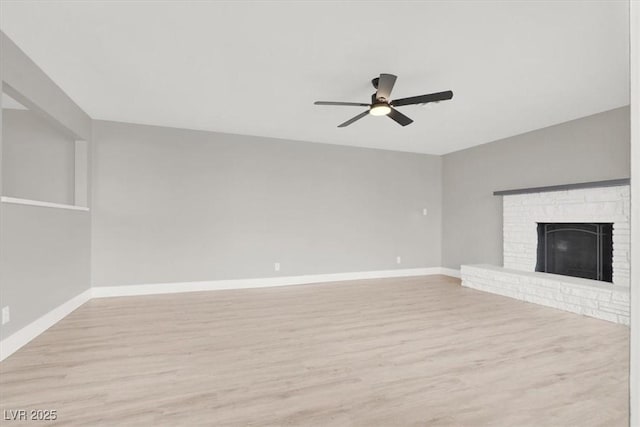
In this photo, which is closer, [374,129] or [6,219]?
[6,219]

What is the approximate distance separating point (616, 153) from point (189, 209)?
5610 millimetres

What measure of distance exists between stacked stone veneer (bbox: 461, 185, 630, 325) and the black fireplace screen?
14 centimetres

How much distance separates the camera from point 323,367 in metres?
2.43

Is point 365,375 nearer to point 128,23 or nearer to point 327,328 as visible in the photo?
point 327,328

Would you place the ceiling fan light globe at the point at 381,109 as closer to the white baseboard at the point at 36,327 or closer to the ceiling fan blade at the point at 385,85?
the ceiling fan blade at the point at 385,85

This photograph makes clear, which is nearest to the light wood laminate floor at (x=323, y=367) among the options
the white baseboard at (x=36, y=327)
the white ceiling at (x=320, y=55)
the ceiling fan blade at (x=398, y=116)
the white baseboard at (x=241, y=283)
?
the white baseboard at (x=36, y=327)

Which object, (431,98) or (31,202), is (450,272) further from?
(31,202)

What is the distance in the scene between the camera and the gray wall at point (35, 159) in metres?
4.04

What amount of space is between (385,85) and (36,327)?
3837mm

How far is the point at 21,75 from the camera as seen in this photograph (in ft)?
9.11

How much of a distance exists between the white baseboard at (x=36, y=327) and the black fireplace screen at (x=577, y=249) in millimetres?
6159

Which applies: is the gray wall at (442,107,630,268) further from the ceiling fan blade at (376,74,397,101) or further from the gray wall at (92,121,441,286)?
the ceiling fan blade at (376,74,397,101)

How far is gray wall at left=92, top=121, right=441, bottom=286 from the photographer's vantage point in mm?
4645

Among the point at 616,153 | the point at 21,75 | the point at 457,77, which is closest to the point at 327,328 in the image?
the point at 457,77
